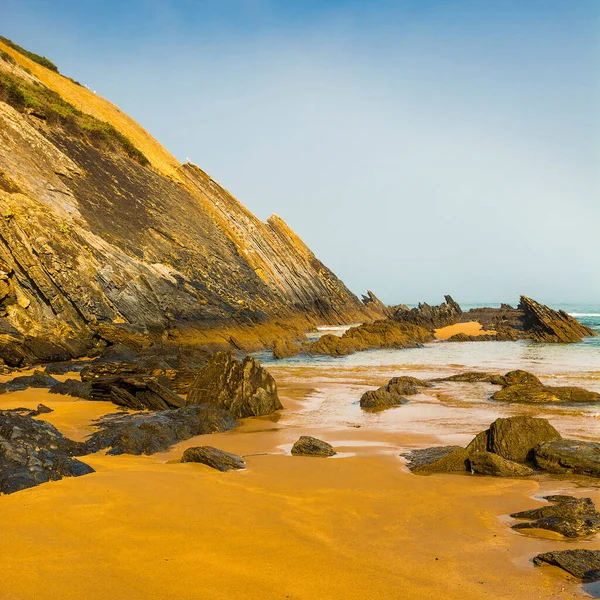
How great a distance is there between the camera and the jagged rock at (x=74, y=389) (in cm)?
1245

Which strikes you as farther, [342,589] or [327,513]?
[327,513]

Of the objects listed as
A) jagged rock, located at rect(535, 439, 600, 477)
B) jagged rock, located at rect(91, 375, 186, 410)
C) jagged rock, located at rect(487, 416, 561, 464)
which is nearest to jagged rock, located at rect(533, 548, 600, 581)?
jagged rock, located at rect(535, 439, 600, 477)

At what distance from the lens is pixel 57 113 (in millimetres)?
37438

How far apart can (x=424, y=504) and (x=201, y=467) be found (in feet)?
10.0

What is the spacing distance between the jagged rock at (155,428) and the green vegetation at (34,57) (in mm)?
53981

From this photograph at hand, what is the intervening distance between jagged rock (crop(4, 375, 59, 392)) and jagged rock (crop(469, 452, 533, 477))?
10986 mm

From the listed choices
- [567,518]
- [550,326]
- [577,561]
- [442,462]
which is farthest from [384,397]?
[550,326]

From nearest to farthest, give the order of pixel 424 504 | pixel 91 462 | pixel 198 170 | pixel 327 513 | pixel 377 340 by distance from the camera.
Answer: pixel 327 513
pixel 424 504
pixel 91 462
pixel 377 340
pixel 198 170

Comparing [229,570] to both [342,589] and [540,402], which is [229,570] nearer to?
[342,589]

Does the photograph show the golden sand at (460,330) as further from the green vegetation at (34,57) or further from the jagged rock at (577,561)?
the green vegetation at (34,57)

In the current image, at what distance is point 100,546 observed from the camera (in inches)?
163

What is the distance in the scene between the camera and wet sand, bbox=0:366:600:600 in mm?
3684

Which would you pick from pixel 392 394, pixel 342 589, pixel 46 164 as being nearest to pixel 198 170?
pixel 46 164

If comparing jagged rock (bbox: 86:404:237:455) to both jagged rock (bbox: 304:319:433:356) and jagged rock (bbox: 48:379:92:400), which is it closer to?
jagged rock (bbox: 48:379:92:400)
